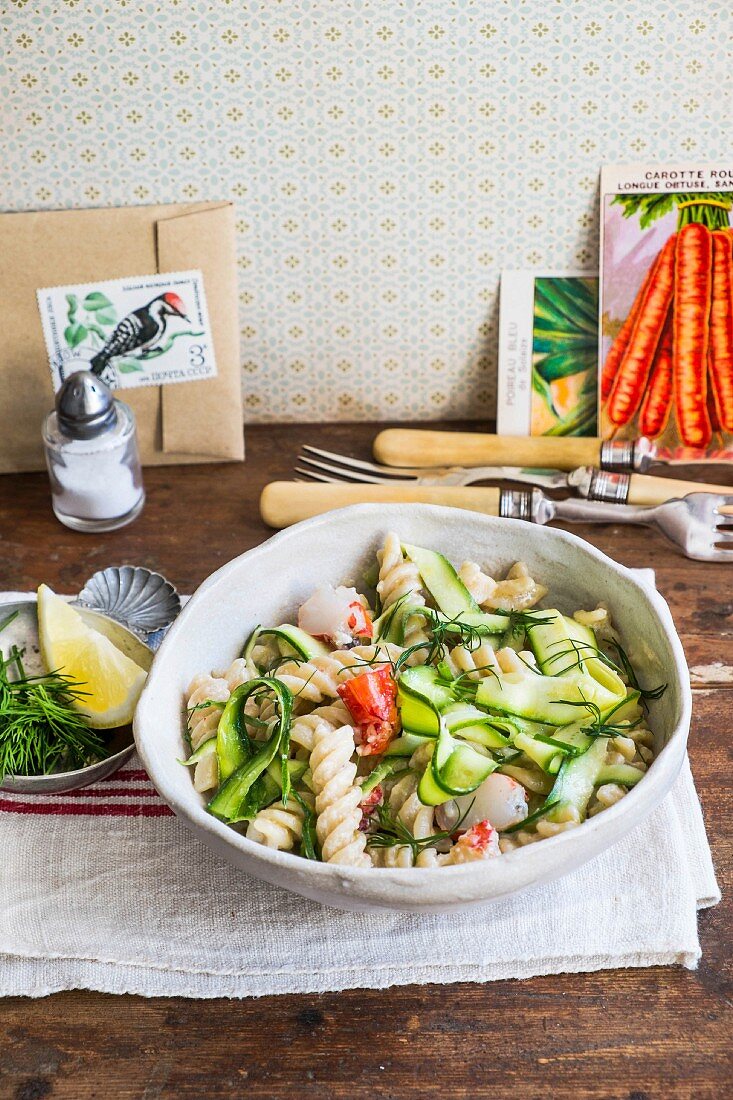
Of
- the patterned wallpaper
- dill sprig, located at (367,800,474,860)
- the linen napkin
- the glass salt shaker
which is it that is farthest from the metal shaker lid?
dill sprig, located at (367,800,474,860)

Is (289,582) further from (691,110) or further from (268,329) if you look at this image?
(691,110)

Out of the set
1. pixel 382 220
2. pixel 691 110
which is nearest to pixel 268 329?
pixel 382 220

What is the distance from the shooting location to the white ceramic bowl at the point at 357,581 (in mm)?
1034

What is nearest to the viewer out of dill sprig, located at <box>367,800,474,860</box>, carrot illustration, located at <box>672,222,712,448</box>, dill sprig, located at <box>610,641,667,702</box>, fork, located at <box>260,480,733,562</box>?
dill sprig, located at <box>367,800,474,860</box>

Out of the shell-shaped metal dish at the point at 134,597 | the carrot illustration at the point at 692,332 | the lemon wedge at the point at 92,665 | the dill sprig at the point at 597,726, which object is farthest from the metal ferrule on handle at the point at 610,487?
the lemon wedge at the point at 92,665

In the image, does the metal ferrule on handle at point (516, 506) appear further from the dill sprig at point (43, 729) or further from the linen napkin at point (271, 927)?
the dill sprig at point (43, 729)

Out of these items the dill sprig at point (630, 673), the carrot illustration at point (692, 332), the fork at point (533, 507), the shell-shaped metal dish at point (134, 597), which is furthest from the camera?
the carrot illustration at point (692, 332)

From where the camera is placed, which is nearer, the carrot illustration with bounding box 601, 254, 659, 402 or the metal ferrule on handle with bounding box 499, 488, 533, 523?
the metal ferrule on handle with bounding box 499, 488, 533, 523

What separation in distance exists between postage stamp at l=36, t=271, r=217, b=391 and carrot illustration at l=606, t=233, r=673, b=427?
766mm

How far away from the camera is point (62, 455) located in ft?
5.64

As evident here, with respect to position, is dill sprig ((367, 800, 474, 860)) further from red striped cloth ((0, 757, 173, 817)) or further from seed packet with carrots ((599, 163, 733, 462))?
seed packet with carrots ((599, 163, 733, 462))

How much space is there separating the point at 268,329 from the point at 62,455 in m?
0.49

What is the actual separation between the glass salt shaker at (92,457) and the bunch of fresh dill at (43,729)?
44cm

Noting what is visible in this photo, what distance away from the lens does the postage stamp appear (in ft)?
6.08
